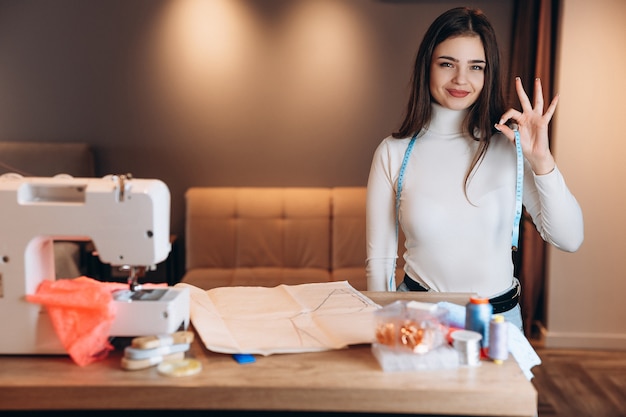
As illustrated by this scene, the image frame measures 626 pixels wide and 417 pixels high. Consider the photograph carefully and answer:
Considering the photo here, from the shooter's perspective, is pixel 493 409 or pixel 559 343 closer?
pixel 493 409

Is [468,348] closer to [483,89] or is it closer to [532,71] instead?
[483,89]

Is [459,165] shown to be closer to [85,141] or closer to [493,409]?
[493,409]

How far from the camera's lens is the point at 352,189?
420 centimetres

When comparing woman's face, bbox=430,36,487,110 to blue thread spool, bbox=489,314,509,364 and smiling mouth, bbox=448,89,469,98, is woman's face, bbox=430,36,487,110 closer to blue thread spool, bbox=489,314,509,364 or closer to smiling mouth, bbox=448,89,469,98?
smiling mouth, bbox=448,89,469,98

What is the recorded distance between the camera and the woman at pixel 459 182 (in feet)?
6.18

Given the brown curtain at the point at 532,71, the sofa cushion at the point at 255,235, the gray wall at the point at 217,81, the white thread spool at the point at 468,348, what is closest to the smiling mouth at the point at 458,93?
the white thread spool at the point at 468,348

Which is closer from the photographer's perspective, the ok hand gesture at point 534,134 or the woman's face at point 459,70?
the ok hand gesture at point 534,134

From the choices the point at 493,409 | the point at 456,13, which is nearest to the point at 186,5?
the point at 456,13

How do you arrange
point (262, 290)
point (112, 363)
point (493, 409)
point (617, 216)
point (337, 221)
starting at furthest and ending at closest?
point (337, 221), point (617, 216), point (262, 290), point (112, 363), point (493, 409)

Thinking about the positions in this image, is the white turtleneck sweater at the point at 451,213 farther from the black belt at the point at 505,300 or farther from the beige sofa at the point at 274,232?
the beige sofa at the point at 274,232

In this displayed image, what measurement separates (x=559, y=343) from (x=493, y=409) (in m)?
2.93

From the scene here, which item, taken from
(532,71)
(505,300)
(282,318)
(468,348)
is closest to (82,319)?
(282,318)

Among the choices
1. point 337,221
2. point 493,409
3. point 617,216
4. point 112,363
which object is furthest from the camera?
point 337,221

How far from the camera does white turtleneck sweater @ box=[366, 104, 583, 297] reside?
1.88 m
